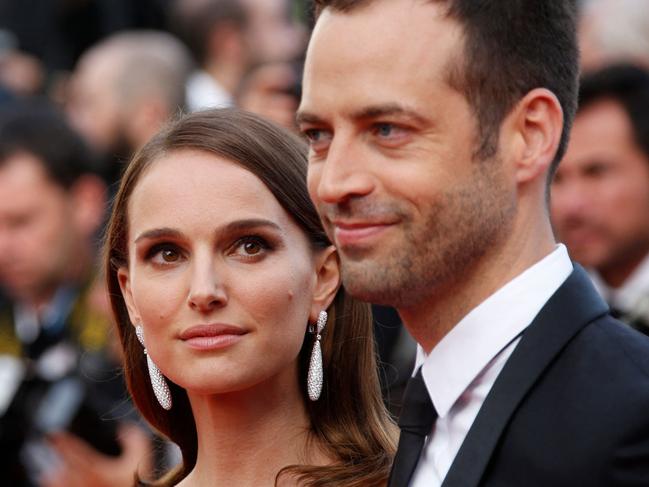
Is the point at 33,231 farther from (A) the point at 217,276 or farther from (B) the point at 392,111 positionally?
(B) the point at 392,111

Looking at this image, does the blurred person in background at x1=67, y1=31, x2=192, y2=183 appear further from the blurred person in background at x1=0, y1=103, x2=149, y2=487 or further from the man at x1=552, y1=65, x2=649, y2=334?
the man at x1=552, y1=65, x2=649, y2=334

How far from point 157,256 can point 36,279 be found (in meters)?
2.94

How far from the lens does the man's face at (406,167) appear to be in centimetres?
246

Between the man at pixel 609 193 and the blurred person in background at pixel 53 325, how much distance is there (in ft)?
5.94

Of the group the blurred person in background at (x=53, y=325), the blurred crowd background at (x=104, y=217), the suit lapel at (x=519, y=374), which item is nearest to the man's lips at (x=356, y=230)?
the suit lapel at (x=519, y=374)

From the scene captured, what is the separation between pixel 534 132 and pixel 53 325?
12.1 ft

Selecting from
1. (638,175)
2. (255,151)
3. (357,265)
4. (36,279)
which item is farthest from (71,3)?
(357,265)

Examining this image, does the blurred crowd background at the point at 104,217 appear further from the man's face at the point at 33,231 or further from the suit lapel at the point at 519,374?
the suit lapel at the point at 519,374

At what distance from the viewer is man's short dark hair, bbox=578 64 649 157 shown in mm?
5658

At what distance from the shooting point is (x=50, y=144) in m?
6.31

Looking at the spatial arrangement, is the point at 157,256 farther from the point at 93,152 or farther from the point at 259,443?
the point at 93,152

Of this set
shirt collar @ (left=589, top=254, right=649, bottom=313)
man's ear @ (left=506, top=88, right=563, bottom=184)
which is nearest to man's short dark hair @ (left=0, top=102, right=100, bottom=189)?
shirt collar @ (left=589, top=254, right=649, bottom=313)

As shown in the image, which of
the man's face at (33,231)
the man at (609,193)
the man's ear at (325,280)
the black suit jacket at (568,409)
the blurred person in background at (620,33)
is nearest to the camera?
the black suit jacket at (568,409)

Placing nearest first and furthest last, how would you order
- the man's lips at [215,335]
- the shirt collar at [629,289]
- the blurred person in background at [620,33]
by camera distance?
1. the man's lips at [215,335]
2. the shirt collar at [629,289]
3. the blurred person in background at [620,33]
